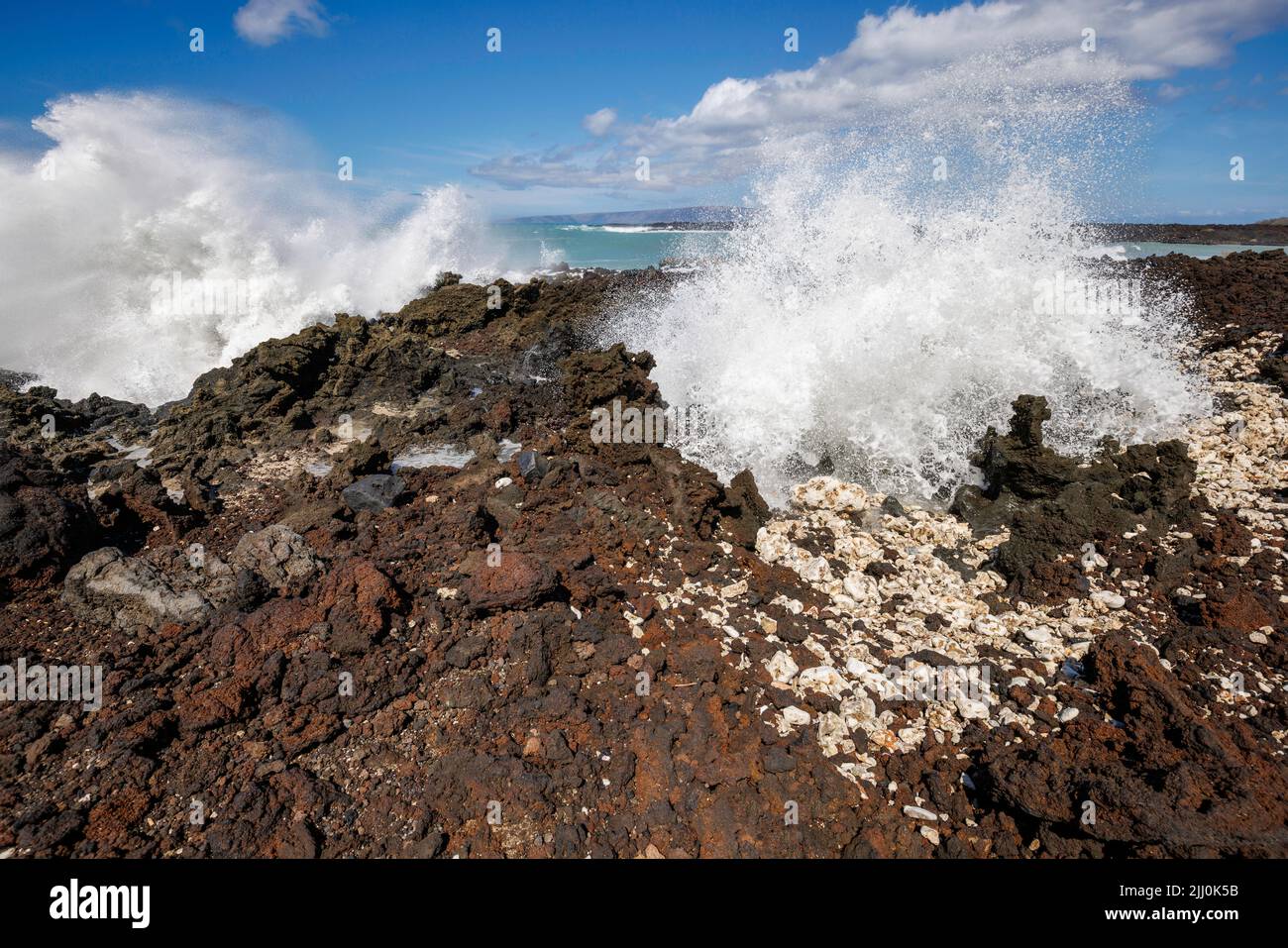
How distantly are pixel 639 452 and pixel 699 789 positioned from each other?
4.16 m

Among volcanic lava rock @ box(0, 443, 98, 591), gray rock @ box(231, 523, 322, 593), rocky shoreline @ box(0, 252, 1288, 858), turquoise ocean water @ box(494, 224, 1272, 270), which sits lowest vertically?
rocky shoreline @ box(0, 252, 1288, 858)

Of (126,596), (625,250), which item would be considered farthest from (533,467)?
(625,250)

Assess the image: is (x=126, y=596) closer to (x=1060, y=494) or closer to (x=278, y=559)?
(x=278, y=559)

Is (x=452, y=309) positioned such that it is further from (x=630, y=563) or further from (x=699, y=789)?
(x=699, y=789)

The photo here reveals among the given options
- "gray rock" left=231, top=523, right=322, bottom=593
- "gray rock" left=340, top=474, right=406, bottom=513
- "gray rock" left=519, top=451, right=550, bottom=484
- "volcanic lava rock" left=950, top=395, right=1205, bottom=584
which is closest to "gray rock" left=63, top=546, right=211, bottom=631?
"gray rock" left=231, top=523, right=322, bottom=593

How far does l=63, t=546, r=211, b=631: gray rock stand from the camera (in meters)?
4.04

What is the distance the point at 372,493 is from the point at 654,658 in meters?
3.50

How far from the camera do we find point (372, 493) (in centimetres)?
597

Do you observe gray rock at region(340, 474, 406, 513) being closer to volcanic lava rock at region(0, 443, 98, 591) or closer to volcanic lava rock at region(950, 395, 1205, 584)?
volcanic lava rock at region(0, 443, 98, 591)

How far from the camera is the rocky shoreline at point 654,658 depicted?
2.95 metres

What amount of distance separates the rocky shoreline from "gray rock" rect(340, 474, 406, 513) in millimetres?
29

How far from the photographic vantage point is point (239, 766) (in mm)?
3162
